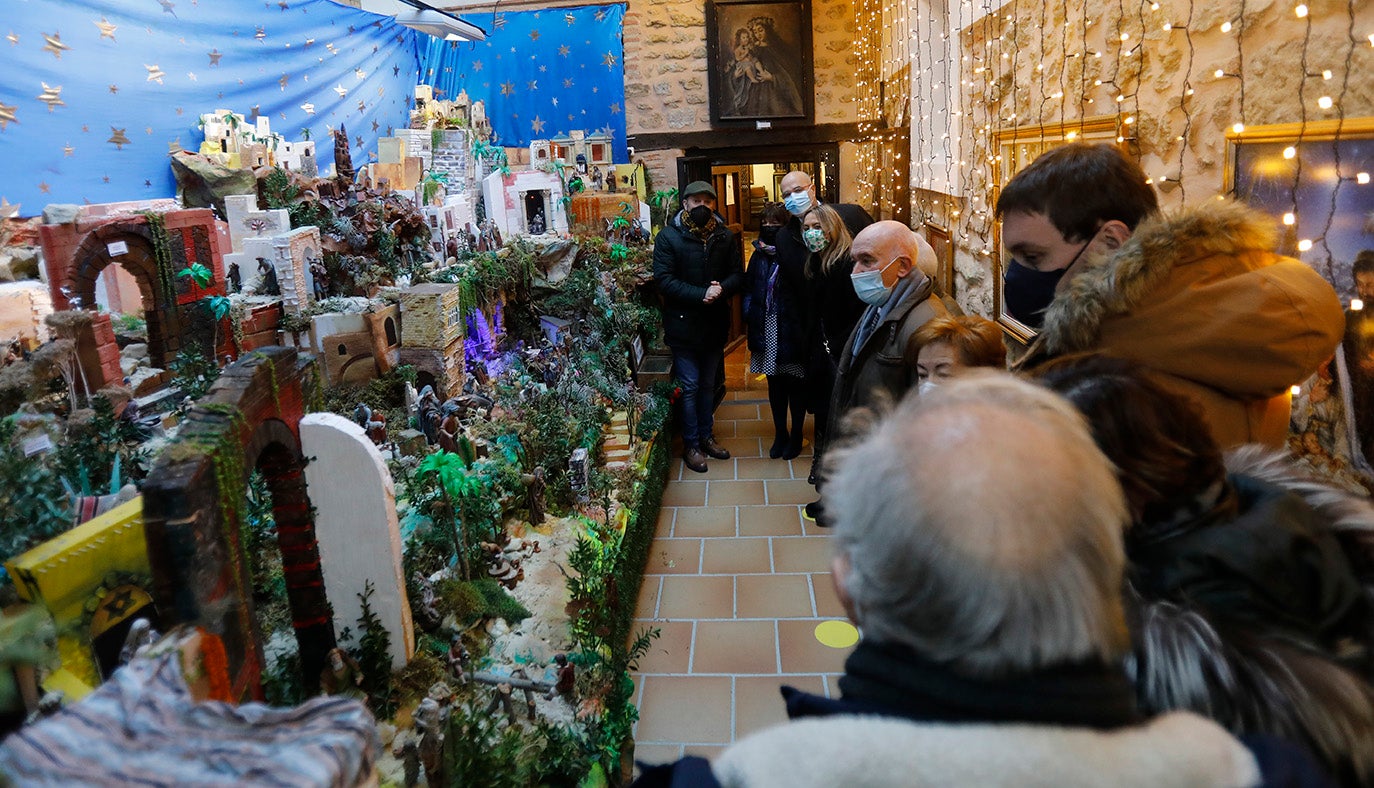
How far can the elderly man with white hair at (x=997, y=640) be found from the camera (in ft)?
2.76

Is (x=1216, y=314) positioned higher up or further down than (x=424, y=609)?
higher up

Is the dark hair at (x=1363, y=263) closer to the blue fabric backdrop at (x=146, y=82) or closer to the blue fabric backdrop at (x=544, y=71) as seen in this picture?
the blue fabric backdrop at (x=146, y=82)

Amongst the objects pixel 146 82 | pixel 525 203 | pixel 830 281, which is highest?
pixel 146 82

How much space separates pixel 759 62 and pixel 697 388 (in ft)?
13.2

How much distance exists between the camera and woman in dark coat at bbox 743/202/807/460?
556cm

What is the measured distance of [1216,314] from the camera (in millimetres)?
1661

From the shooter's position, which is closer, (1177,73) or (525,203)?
(1177,73)

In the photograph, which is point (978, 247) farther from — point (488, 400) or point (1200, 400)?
point (1200, 400)

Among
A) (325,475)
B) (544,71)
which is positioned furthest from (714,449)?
(544,71)

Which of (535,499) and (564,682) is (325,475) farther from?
(535,499)

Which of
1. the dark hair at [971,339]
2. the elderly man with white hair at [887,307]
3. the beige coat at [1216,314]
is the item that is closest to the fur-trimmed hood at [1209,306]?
the beige coat at [1216,314]

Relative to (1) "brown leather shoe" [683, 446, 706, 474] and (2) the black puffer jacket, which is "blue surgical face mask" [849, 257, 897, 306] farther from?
(1) "brown leather shoe" [683, 446, 706, 474]

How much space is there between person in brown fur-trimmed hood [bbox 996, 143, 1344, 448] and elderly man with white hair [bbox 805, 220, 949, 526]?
1460 mm

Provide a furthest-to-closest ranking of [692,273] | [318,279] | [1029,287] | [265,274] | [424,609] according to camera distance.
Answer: [692,273]
[318,279]
[265,274]
[424,609]
[1029,287]
